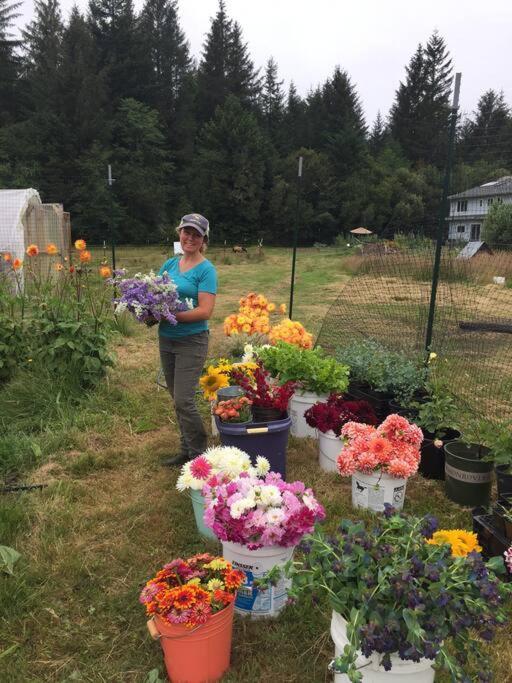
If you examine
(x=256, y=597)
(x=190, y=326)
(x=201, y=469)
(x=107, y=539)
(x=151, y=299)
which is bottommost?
(x=107, y=539)

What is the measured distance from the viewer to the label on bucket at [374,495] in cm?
266

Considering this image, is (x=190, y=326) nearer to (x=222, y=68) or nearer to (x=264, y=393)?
(x=264, y=393)

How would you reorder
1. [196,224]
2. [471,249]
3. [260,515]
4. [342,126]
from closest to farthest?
[260,515]
[196,224]
[471,249]
[342,126]

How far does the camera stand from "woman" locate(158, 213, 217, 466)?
9.24 ft

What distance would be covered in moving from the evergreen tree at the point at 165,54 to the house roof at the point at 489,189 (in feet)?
116

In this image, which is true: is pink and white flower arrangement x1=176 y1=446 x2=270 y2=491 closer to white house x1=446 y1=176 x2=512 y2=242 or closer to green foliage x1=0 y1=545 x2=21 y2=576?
green foliage x1=0 y1=545 x2=21 y2=576

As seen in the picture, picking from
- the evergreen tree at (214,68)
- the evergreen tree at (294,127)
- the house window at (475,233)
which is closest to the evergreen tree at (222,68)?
the evergreen tree at (214,68)

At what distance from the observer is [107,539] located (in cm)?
252

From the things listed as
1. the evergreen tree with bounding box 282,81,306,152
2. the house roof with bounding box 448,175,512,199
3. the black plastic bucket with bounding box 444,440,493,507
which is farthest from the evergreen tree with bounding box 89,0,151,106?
the black plastic bucket with bounding box 444,440,493,507

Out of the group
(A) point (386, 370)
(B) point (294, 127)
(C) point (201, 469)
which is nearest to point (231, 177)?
(B) point (294, 127)

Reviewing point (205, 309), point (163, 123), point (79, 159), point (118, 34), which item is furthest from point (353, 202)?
point (205, 309)

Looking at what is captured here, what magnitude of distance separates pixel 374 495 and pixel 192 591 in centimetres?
136

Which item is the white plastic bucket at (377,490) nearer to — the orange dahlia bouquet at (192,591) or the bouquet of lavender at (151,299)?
the orange dahlia bouquet at (192,591)

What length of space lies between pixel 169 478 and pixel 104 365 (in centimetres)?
150
